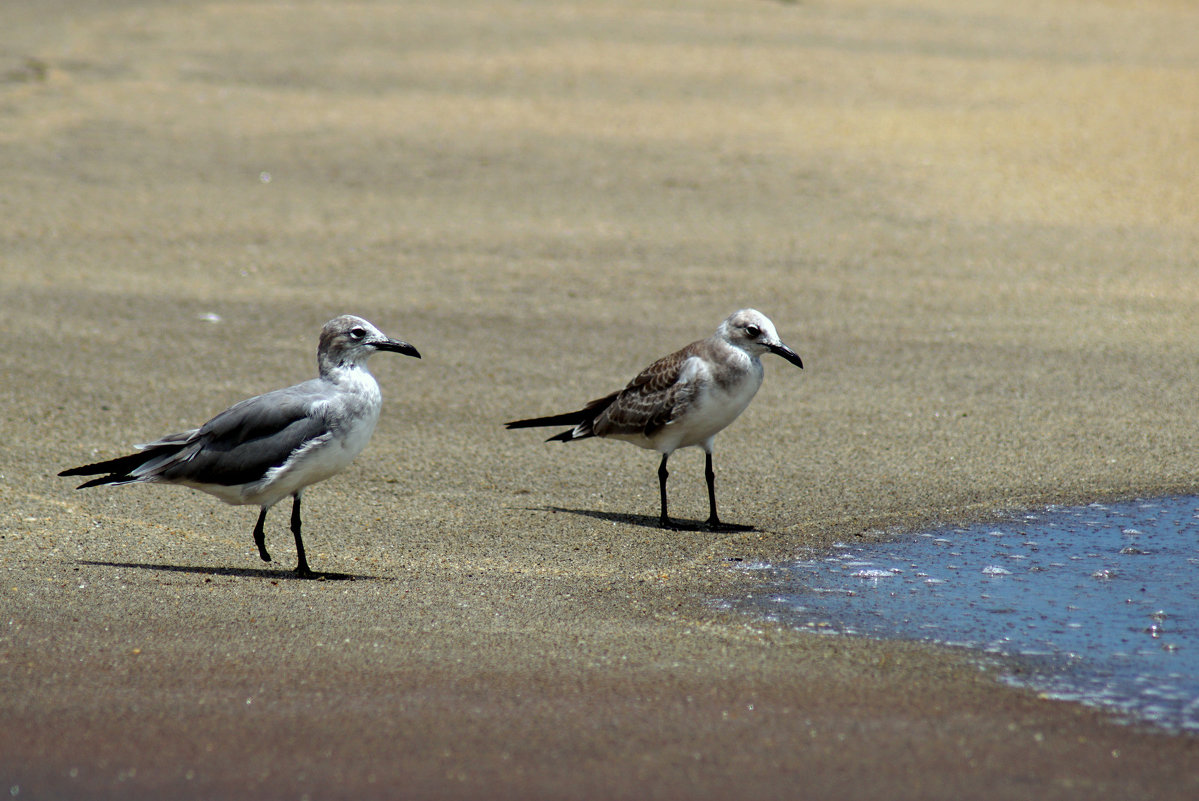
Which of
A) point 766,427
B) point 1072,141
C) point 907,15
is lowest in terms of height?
point 766,427

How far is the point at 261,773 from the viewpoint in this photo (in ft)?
12.8

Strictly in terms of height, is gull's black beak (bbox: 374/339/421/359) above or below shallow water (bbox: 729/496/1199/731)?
above

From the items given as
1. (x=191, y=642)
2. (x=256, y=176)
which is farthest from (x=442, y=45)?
(x=191, y=642)

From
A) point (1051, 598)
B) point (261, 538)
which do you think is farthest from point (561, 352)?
point (1051, 598)

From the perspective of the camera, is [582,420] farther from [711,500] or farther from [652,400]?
[711,500]

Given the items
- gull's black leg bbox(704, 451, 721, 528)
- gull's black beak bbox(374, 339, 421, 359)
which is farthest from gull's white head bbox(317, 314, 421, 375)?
gull's black leg bbox(704, 451, 721, 528)

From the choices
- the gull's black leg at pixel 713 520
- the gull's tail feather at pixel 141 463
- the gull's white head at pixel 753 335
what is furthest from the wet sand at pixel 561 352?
the gull's white head at pixel 753 335

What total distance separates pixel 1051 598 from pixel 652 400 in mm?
2326

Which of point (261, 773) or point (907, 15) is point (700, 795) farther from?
point (907, 15)

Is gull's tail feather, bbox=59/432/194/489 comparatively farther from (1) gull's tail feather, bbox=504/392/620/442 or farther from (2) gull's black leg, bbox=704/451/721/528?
(2) gull's black leg, bbox=704/451/721/528

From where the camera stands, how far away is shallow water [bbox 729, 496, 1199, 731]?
467cm

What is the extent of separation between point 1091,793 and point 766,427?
4755mm

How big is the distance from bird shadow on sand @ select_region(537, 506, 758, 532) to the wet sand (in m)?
0.09

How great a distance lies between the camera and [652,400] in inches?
282
